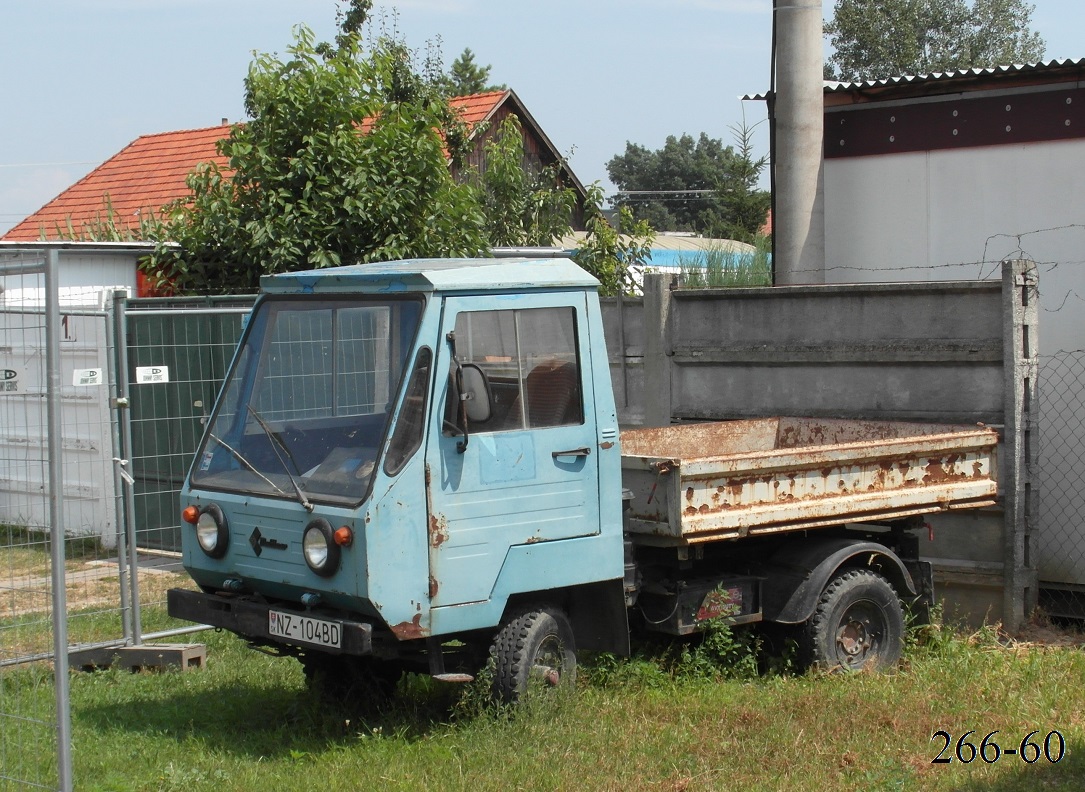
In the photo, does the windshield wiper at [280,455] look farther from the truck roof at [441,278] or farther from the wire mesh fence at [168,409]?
the wire mesh fence at [168,409]

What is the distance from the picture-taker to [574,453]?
5.89 metres

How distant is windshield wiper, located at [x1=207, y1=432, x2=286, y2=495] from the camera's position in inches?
222

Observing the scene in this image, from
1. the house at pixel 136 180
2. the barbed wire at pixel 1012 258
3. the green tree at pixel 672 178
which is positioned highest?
the green tree at pixel 672 178

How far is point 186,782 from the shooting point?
→ 17.1 feet

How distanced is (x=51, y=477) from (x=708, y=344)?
550 centimetres

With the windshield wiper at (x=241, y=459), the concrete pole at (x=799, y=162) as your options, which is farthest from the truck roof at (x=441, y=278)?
the concrete pole at (x=799, y=162)

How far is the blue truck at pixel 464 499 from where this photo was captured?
5.36 m

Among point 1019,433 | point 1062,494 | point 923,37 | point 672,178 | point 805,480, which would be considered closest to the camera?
point 805,480

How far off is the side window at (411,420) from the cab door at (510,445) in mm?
67

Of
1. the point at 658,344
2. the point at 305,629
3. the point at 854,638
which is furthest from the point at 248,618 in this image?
the point at 658,344

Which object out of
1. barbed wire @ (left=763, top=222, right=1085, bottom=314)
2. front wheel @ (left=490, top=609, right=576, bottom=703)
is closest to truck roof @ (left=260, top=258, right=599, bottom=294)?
front wheel @ (left=490, top=609, right=576, bottom=703)

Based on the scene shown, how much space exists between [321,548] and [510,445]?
98cm

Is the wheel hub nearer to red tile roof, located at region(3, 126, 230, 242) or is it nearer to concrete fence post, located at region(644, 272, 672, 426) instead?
concrete fence post, located at region(644, 272, 672, 426)

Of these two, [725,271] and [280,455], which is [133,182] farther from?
[280,455]
